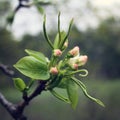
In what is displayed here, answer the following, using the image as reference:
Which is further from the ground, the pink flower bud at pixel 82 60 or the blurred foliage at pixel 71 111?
the pink flower bud at pixel 82 60

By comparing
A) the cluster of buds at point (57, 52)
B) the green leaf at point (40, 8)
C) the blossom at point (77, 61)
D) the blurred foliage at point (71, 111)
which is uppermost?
the cluster of buds at point (57, 52)

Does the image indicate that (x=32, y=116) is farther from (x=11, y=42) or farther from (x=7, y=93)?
(x=11, y=42)

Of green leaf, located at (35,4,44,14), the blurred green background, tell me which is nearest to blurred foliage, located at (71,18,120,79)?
the blurred green background

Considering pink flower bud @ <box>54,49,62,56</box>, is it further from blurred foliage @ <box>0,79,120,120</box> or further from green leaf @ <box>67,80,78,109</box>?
blurred foliage @ <box>0,79,120,120</box>

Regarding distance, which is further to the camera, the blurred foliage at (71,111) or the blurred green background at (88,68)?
the blurred green background at (88,68)

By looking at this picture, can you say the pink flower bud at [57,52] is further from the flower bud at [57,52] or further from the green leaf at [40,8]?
the green leaf at [40,8]

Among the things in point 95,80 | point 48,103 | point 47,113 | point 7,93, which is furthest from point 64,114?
point 95,80

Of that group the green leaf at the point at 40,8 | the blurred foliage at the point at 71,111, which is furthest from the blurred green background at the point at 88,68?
the green leaf at the point at 40,8
